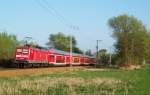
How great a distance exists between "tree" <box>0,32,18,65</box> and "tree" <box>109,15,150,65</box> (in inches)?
958

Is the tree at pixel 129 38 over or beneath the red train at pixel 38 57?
over

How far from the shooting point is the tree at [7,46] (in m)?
74.6

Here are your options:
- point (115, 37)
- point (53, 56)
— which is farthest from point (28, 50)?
point (115, 37)

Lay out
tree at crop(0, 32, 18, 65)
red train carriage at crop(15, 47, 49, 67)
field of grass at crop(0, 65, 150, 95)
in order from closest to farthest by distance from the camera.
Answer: field of grass at crop(0, 65, 150, 95), red train carriage at crop(15, 47, 49, 67), tree at crop(0, 32, 18, 65)

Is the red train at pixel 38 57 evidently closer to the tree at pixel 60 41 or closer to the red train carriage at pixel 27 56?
the red train carriage at pixel 27 56

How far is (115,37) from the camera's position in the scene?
9412 cm

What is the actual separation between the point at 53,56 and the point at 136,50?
102 feet

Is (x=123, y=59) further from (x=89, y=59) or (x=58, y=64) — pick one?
(x=58, y=64)

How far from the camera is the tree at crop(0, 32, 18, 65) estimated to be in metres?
74.6

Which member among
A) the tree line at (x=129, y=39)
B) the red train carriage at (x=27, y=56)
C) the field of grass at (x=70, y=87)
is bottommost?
the field of grass at (x=70, y=87)

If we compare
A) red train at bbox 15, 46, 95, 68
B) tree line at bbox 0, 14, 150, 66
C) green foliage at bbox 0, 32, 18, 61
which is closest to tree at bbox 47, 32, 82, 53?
tree line at bbox 0, 14, 150, 66

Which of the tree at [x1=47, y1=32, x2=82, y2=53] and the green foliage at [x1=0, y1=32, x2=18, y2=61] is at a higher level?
the tree at [x1=47, y1=32, x2=82, y2=53]

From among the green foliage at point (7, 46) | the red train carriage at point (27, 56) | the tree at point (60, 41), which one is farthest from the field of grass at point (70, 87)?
the tree at point (60, 41)

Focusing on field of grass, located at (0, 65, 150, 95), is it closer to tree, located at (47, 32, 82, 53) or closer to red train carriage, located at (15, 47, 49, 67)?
red train carriage, located at (15, 47, 49, 67)
